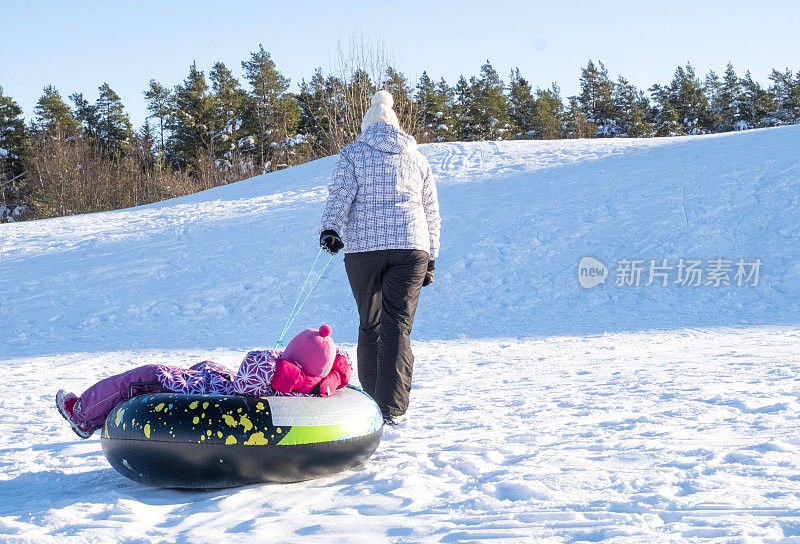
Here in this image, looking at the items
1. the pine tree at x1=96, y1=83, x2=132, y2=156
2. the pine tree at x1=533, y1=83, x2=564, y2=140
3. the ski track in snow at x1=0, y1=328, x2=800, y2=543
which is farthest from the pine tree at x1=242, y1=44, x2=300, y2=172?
the ski track in snow at x1=0, y1=328, x2=800, y2=543

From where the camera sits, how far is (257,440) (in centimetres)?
312

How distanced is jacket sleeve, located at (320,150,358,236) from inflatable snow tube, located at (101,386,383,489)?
1.28 meters

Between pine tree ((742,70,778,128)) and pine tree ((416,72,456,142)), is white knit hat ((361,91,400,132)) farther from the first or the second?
pine tree ((742,70,778,128))

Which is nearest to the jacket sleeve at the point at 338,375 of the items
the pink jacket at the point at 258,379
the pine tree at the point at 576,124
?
the pink jacket at the point at 258,379

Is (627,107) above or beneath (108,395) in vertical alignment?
above

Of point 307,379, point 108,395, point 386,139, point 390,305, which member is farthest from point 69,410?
point 386,139

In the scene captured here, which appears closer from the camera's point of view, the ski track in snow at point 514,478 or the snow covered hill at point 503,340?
the ski track in snow at point 514,478

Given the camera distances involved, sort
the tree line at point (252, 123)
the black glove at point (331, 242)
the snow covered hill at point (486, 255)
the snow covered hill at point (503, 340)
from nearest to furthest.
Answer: the snow covered hill at point (503, 340) < the black glove at point (331, 242) < the snow covered hill at point (486, 255) < the tree line at point (252, 123)

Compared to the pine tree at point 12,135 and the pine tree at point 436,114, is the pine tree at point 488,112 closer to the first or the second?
the pine tree at point 436,114

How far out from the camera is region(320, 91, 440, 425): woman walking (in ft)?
13.9

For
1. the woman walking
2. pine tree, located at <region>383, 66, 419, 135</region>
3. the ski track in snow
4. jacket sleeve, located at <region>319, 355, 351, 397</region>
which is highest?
pine tree, located at <region>383, 66, 419, 135</region>

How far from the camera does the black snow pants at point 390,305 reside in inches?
167

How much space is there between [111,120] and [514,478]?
43.0 metres

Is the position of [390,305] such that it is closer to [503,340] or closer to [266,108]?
[503,340]
